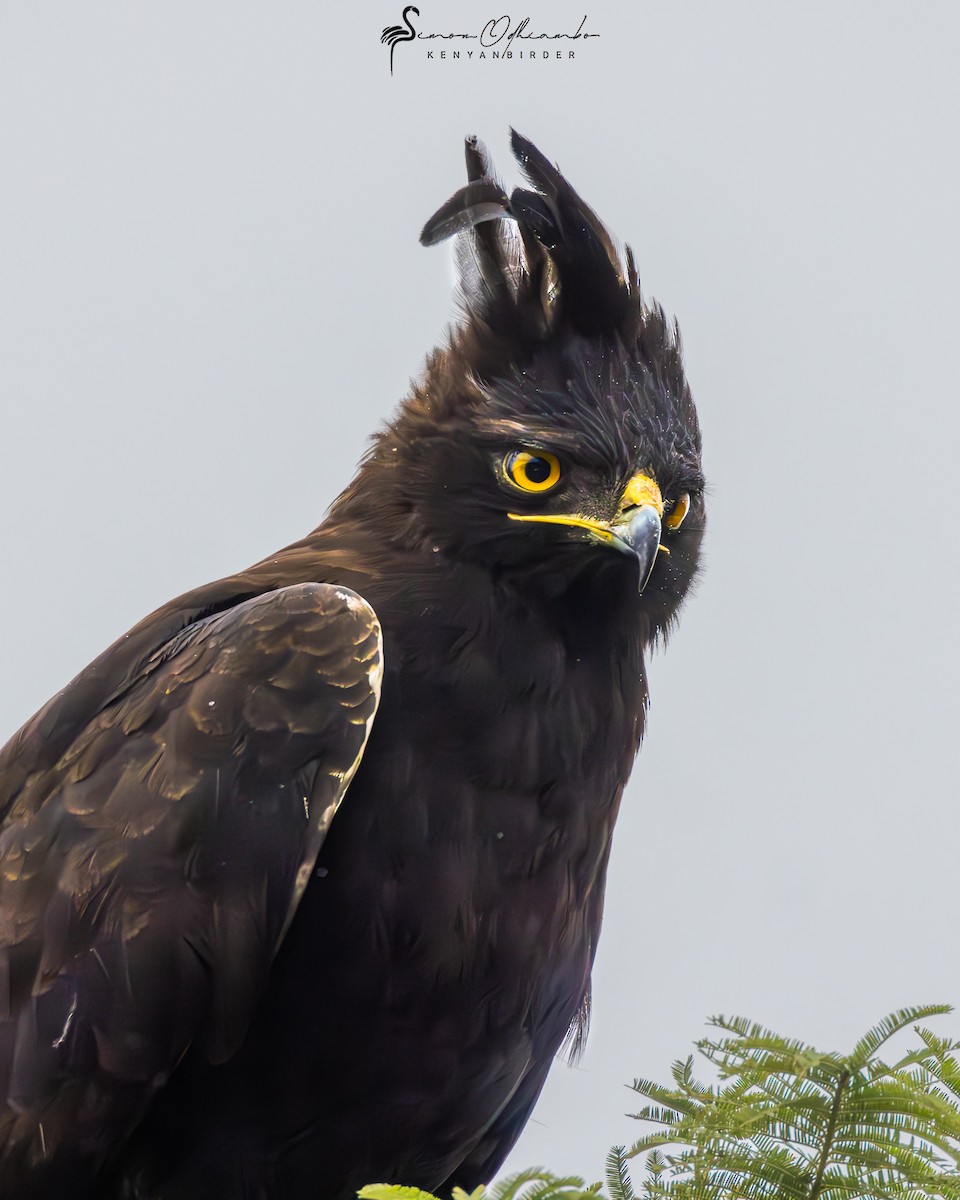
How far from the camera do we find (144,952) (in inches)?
183

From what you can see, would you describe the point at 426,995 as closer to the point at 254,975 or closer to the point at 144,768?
the point at 254,975

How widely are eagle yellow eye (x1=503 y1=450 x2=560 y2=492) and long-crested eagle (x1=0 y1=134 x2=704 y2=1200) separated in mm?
10

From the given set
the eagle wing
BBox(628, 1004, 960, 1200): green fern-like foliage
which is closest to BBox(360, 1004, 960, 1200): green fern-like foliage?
BBox(628, 1004, 960, 1200): green fern-like foliage

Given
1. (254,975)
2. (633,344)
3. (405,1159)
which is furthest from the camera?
(633,344)

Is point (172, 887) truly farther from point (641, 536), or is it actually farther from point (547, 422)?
point (547, 422)

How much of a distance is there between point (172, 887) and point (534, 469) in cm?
172

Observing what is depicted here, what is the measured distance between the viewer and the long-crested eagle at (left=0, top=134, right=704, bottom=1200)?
469cm

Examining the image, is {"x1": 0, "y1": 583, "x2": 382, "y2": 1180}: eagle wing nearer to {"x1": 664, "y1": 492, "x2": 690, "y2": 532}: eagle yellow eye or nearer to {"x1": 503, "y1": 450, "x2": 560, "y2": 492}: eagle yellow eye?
{"x1": 503, "y1": 450, "x2": 560, "y2": 492}: eagle yellow eye

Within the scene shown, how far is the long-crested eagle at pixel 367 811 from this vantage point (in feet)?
15.4

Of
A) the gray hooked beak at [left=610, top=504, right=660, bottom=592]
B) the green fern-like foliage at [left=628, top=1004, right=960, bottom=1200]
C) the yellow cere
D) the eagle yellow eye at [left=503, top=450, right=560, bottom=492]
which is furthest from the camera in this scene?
the eagle yellow eye at [left=503, top=450, right=560, bottom=492]

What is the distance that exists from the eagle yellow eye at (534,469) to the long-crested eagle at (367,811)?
0.01m

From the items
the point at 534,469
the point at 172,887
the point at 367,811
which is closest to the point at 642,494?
the point at 534,469

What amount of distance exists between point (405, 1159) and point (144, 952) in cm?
116

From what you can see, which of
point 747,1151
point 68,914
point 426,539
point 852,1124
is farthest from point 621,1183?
point 426,539
